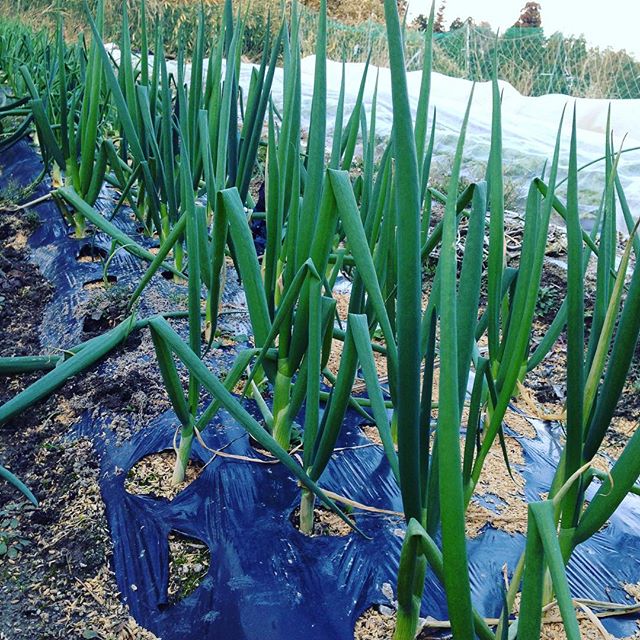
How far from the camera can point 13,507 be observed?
100 cm

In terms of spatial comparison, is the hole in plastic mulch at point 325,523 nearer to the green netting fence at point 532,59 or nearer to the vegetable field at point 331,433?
the vegetable field at point 331,433

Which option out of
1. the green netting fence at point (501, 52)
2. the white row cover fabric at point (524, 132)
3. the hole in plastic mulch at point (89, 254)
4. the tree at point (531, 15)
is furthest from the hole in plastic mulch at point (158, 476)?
the tree at point (531, 15)

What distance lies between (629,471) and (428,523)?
19cm

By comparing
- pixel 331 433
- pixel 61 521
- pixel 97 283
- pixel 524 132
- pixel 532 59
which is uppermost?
pixel 532 59

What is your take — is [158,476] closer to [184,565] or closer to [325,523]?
[184,565]

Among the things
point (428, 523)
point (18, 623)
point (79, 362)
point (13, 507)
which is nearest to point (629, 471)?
point (428, 523)

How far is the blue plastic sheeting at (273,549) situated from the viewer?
2.61 ft

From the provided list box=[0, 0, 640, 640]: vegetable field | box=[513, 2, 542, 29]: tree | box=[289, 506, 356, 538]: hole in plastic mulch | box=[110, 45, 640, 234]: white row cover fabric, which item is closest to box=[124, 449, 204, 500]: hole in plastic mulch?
box=[0, 0, 640, 640]: vegetable field

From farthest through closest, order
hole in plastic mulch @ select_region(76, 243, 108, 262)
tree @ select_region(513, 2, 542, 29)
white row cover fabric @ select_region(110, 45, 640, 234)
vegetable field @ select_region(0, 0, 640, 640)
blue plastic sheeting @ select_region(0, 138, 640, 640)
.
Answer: tree @ select_region(513, 2, 542, 29) → white row cover fabric @ select_region(110, 45, 640, 234) → hole in plastic mulch @ select_region(76, 243, 108, 262) → blue plastic sheeting @ select_region(0, 138, 640, 640) → vegetable field @ select_region(0, 0, 640, 640)

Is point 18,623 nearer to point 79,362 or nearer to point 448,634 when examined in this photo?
point 79,362

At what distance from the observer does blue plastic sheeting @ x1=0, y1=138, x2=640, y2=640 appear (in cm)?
80

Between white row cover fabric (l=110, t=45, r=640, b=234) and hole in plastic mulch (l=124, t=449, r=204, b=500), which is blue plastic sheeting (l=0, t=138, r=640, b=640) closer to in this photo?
hole in plastic mulch (l=124, t=449, r=204, b=500)

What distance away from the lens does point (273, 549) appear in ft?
2.88


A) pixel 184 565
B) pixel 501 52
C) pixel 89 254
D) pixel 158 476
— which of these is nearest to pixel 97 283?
pixel 89 254
